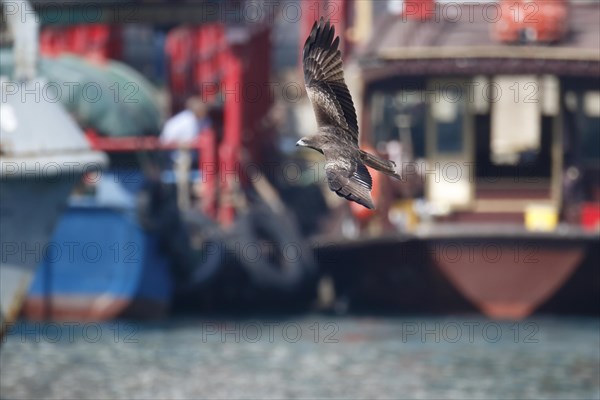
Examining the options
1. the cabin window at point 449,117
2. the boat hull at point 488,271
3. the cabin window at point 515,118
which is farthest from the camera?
the cabin window at point 515,118

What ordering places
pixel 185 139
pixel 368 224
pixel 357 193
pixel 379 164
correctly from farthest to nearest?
pixel 185 139
pixel 368 224
pixel 379 164
pixel 357 193

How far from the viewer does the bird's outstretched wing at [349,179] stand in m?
9.76

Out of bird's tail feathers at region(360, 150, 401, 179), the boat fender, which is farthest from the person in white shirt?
bird's tail feathers at region(360, 150, 401, 179)

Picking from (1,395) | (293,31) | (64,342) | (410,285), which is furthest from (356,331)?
(293,31)

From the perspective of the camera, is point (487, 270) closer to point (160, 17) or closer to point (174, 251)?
point (174, 251)

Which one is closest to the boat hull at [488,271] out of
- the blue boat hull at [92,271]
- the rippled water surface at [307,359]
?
the rippled water surface at [307,359]

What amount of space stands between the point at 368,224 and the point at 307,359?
15.9 feet

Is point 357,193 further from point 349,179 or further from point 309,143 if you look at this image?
point 309,143

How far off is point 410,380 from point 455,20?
25.4 feet

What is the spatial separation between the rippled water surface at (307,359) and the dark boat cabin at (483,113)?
1695mm

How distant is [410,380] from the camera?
1678 cm

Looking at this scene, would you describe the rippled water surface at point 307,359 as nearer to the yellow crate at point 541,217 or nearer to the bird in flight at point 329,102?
the yellow crate at point 541,217

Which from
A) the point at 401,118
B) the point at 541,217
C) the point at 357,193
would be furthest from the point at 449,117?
the point at 357,193

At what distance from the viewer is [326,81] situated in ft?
A: 37.6
